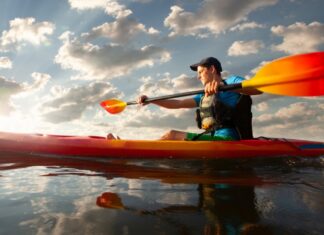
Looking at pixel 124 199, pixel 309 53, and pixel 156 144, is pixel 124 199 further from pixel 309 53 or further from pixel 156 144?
pixel 309 53

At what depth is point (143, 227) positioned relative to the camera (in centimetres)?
173

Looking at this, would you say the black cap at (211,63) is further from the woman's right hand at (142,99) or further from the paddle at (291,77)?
the woman's right hand at (142,99)

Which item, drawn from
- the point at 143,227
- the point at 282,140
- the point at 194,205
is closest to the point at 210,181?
the point at 194,205

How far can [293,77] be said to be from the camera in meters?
4.99

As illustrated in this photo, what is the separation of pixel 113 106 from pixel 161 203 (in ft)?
20.6

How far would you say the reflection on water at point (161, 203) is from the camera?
1.74 metres

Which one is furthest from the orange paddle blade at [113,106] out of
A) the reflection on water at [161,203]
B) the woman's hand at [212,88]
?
the reflection on water at [161,203]

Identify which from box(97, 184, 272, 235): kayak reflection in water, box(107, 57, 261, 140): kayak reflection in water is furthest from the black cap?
box(97, 184, 272, 235): kayak reflection in water

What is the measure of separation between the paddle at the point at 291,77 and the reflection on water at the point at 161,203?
1.68 meters

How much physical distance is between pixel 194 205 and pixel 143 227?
0.57 meters

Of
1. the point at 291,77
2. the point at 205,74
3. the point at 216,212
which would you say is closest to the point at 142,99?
the point at 205,74

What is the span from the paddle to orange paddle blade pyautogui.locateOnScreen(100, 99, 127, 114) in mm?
3245

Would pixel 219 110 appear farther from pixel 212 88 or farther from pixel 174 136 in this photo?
pixel 174 136

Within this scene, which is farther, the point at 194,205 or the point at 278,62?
the point at 278,62
